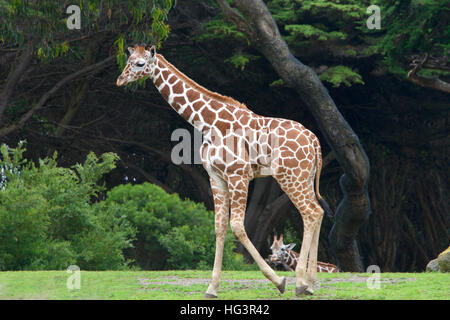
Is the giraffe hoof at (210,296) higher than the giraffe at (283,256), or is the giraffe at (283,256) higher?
the giraffe hoof at (210,296)

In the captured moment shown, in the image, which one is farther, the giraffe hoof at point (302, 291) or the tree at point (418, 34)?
the tree at point (418, 34)

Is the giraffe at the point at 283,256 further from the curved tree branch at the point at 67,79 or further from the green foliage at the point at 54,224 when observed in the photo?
the curved tree branch at the point at 67,79

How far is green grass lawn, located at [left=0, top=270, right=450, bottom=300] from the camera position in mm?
8188

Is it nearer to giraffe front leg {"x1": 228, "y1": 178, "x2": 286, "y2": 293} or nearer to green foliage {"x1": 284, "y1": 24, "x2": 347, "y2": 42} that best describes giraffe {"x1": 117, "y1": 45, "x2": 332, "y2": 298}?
giraffe front leg {"x1": 228, "y1": 178, "x2": 286, "y2": 293}

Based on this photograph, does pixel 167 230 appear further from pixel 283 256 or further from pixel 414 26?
pixel 414 26

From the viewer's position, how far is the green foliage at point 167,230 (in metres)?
14.1

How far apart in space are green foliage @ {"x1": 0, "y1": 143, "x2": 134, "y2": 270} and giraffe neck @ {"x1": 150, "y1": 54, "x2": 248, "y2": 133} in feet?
14.2

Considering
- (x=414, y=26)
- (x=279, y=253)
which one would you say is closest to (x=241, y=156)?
(x=414, y=26)

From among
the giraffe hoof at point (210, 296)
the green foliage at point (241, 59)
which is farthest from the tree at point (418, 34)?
the giraffe hoof at point (210, 296)

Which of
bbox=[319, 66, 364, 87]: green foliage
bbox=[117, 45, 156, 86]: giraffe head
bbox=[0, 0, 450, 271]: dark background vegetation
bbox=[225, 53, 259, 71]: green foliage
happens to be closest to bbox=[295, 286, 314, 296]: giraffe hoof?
bbox=[117, 45, 156, 86]: giraffe head

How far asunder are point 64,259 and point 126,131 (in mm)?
11670

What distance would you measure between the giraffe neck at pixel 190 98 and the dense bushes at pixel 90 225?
4.35 m

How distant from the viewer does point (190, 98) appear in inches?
346

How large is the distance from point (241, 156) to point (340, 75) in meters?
10.0
